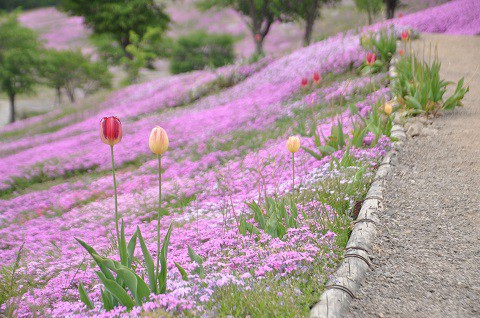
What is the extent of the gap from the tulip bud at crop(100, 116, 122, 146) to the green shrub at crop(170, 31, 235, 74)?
26.8m

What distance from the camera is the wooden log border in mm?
2900

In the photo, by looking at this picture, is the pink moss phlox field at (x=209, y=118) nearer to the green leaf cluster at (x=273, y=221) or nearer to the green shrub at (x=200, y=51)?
the green leaf cluster at (x=273, y=221)

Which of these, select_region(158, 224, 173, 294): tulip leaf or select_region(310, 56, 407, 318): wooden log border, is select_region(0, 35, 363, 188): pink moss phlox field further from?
select_region(158, 224, 173, 294): tulip leaf

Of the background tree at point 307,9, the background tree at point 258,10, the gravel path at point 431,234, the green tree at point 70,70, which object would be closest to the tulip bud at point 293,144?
the gravel path at point 431,234

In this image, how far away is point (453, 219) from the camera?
414 cm

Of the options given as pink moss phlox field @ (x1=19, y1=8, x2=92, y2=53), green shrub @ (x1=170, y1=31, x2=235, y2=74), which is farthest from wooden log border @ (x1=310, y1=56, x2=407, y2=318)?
pink moss phlox field @ (x1=19, y1=8, x2=92, y2=53)

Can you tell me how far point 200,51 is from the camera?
29.7 metres

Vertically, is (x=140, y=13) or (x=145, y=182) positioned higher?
(x=140, y=13)

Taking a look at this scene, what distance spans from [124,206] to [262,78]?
920cm

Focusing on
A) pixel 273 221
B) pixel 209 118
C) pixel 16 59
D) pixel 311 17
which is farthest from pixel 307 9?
pixel 273 221

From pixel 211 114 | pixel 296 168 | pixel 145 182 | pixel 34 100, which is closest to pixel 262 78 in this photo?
pixel 211 114

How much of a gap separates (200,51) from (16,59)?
11146 mm

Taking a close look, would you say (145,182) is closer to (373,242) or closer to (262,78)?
(373,242)

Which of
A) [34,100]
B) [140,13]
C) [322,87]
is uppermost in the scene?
[140,13]
